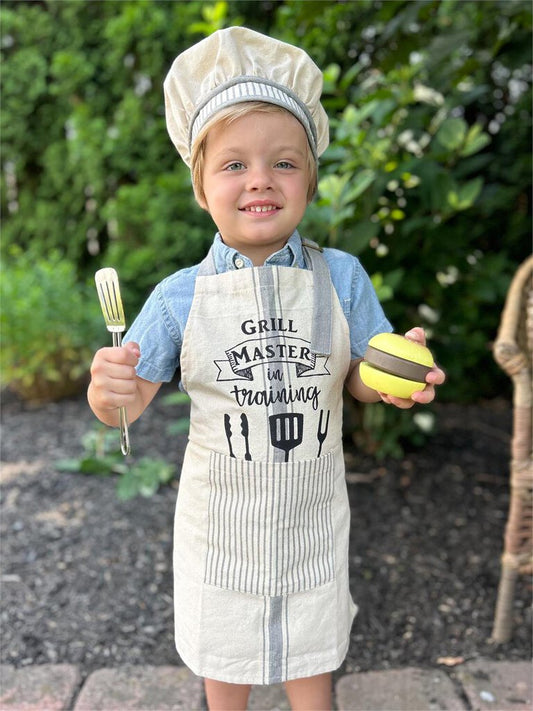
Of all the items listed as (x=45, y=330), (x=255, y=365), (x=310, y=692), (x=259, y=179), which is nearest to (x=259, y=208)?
(x=259, y=179)

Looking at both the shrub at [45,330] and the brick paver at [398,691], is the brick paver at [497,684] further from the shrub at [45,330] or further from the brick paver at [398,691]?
the shrub at [45,330]

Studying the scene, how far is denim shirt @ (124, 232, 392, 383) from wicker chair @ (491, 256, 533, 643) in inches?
23.7


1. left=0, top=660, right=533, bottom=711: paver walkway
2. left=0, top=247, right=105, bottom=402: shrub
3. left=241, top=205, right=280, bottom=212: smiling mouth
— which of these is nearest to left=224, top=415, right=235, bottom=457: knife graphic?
left=241, top=205, right=280, bottom=212: smiling mouth

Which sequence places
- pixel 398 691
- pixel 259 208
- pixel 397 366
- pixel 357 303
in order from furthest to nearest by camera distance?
pixel 398 691 < pixel 357 303 < pixel 259 208 < pixel 397 366

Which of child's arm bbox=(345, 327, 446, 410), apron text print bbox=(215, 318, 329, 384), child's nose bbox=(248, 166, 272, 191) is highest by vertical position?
child's nose bbox=(248, 166, 272, 191)

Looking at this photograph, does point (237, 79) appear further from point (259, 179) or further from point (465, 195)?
point (465, 195)

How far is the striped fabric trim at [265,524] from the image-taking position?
133 cm

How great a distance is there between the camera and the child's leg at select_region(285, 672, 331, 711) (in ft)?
4.94

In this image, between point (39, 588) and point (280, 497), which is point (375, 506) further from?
point (280, 497)

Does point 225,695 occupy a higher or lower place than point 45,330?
lower

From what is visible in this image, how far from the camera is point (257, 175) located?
126 cm

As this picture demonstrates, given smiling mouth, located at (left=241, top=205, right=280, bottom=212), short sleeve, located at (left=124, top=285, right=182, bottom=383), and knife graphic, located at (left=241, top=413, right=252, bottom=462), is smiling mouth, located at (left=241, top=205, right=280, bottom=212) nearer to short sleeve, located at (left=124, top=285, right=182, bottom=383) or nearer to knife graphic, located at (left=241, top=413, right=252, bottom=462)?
short sleeve, located at (left=124, top=285, right=182, bottom=383)

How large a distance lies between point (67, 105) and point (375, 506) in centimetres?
292

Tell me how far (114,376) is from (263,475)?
327 millimetres
